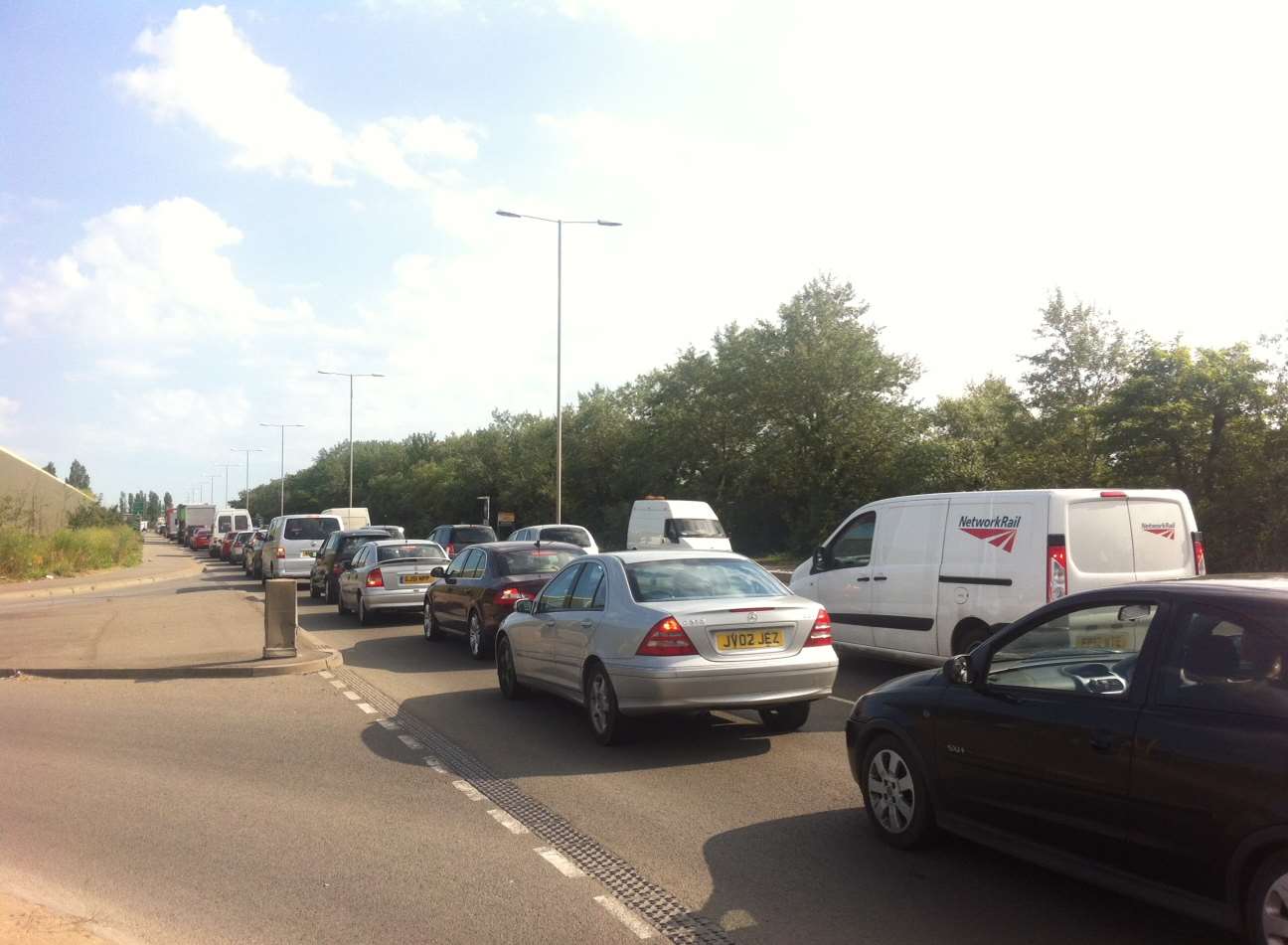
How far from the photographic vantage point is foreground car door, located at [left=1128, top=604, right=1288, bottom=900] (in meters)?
3.80

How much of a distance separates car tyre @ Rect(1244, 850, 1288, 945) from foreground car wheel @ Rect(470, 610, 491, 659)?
10.5 meters

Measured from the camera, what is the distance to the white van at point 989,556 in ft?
31.2

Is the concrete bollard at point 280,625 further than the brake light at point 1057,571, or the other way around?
the concrete bollard at point 280,625

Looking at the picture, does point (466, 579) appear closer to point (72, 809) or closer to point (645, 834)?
point (72, 809)

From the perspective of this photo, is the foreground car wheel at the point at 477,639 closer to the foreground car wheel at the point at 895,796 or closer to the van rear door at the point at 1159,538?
the van rear door at the point at 1159,538

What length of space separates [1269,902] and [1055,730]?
110 cm

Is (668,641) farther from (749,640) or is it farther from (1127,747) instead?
(1127,747)

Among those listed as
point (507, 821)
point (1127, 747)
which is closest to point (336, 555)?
point (507, 821)

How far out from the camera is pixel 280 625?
12.8 meters

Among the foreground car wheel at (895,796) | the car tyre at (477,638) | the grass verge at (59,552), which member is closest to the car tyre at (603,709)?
the foreground car wheel at (895,796)

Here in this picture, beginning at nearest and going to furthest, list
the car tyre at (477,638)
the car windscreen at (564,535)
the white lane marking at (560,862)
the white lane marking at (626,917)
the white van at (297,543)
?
the white lane marking at (626,917)
the white lane marking at (560,862)
the car tyre at (477,638)
the car windscreen at (564,535)
the white van at (297,543)

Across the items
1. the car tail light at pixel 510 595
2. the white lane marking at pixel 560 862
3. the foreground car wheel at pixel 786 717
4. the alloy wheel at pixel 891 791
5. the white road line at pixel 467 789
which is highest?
the car tail light at pixel 510 595

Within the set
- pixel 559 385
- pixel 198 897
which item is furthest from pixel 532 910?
pixel 559 385

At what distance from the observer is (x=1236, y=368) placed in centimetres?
2138
